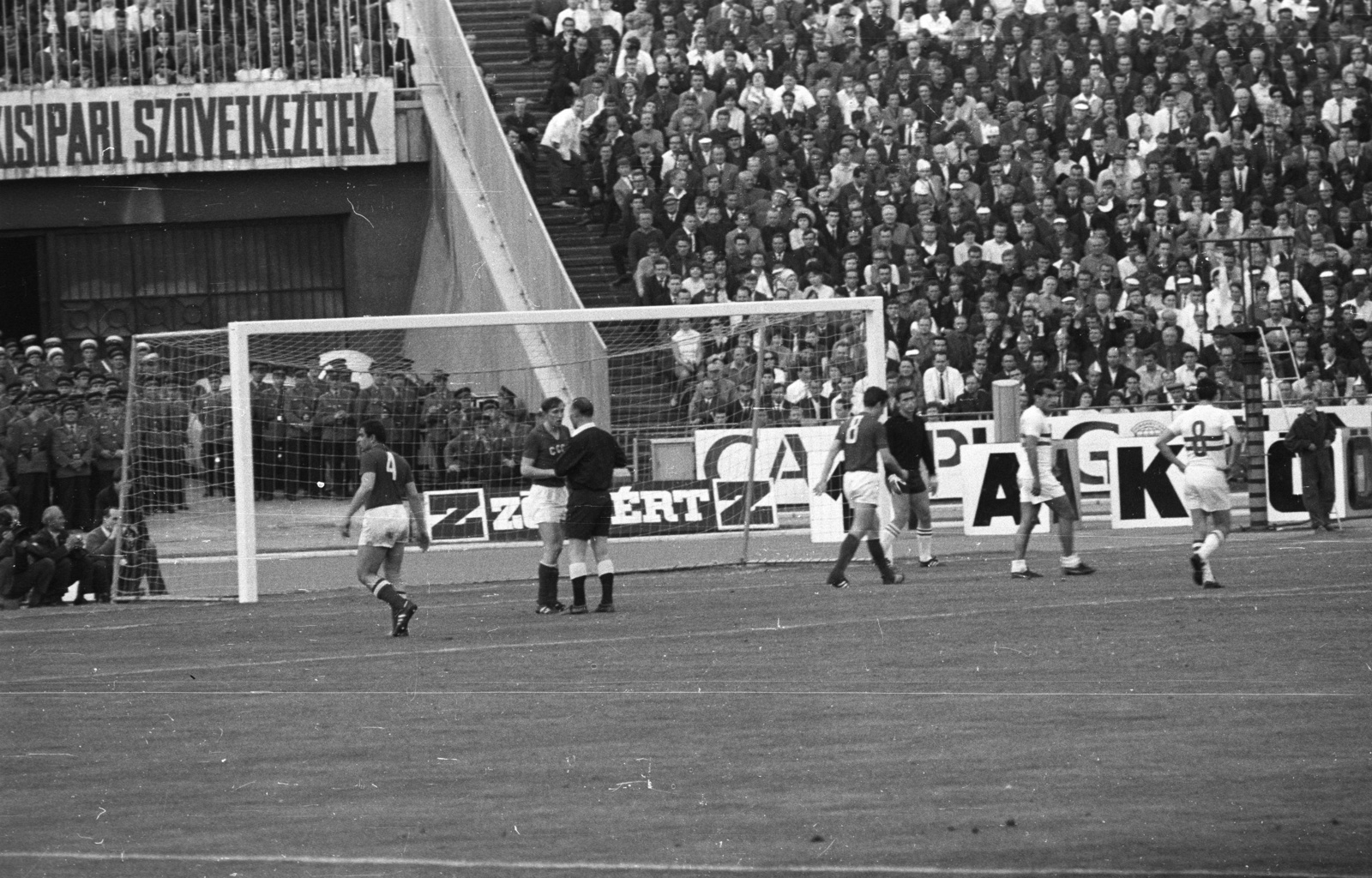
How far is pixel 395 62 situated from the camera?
96.3ft

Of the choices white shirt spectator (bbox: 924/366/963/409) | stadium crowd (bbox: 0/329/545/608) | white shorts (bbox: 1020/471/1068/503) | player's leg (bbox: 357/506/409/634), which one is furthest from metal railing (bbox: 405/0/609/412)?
player's leg (bbox: 357/506/409/634)

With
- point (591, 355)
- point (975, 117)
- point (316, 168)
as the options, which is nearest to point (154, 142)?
point (316, 168)

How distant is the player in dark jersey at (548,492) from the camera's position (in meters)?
16.9

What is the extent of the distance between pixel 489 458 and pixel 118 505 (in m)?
3.86

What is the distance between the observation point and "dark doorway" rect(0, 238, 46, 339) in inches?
1191

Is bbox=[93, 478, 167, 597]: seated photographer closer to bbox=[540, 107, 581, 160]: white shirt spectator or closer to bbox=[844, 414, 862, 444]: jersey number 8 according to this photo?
bbox=[844, 414, 862, 444]: jersey number 8

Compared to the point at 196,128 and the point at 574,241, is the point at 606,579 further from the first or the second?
the point at 196,128

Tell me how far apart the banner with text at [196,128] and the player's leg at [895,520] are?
11.4 meters

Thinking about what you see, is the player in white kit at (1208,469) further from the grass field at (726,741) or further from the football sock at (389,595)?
the football sock at (389,595)

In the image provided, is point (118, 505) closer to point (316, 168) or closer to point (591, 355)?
point (591, 355)

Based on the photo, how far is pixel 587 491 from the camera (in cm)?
1642

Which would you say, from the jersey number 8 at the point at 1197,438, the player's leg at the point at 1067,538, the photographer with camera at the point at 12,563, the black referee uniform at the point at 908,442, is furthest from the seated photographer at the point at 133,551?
the jersey number 8 at the point at 1197,438

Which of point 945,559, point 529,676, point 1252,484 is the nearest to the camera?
point 529,676

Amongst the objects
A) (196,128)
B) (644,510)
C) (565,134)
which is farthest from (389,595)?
(196,128)
